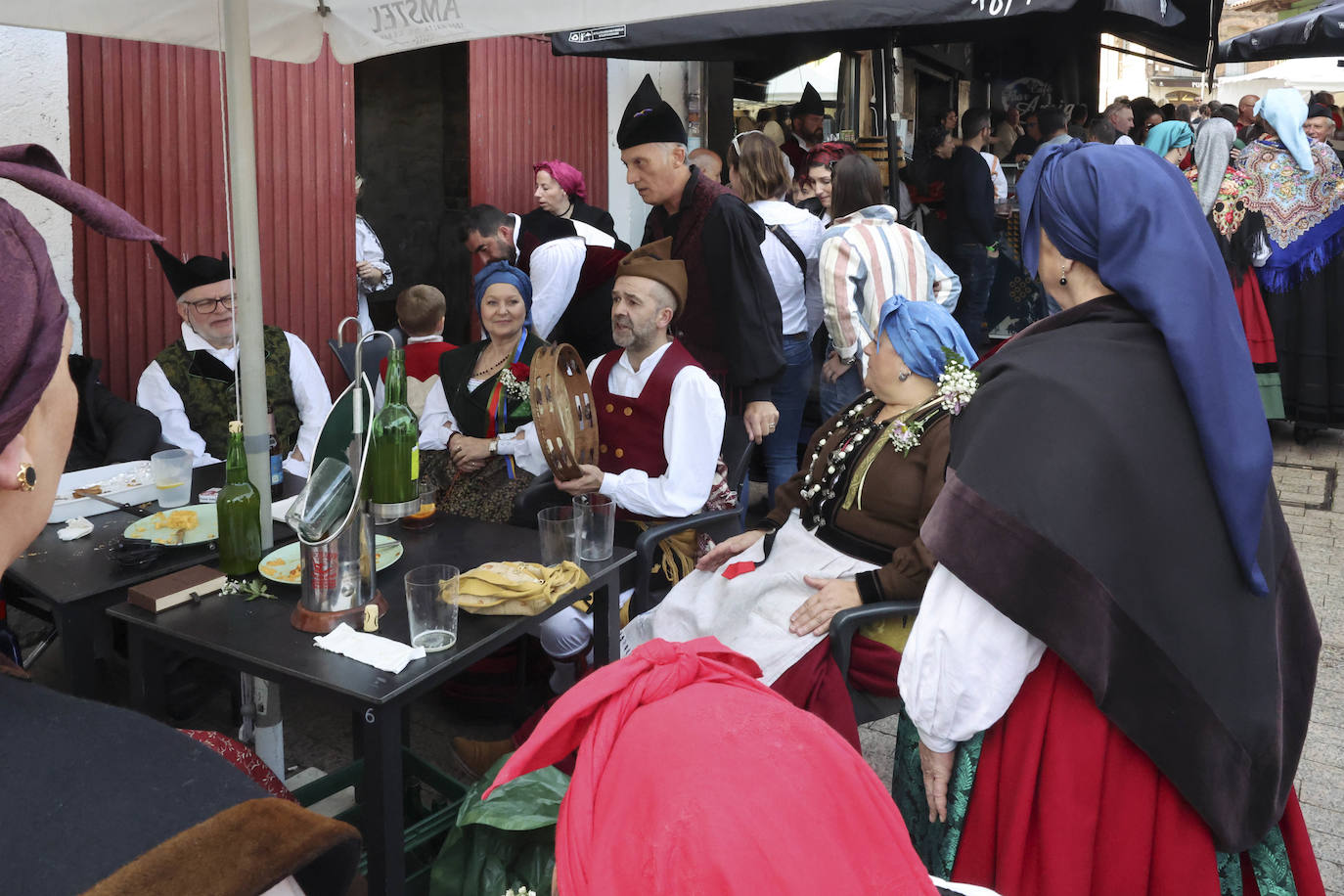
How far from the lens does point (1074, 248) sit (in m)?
1.81

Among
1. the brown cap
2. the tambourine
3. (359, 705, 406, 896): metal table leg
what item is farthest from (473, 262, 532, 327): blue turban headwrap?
(359, 705, 406, 896): metal table leg

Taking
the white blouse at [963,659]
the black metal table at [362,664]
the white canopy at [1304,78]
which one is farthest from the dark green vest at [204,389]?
the white canopy at [1304,78]

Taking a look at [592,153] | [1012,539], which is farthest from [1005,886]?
[592,153]

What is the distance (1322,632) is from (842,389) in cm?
226

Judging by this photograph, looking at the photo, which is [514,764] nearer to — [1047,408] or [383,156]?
[1047,408]

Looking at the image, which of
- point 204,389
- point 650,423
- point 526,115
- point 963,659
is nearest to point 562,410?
point 650,423

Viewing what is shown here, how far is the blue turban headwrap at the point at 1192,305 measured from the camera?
5.41ft

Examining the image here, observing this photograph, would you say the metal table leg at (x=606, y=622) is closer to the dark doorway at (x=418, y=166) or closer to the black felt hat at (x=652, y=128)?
the black felt hat at (x=652, y=128)

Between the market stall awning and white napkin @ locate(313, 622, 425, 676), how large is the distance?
240 cm

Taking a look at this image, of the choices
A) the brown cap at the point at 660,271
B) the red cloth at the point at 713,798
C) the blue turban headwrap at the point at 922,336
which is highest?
the brown cap at the point at 660,271

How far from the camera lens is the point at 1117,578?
1.68 metres

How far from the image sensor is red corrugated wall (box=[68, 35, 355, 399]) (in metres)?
4.69

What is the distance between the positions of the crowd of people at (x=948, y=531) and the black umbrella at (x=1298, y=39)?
8.20 meters

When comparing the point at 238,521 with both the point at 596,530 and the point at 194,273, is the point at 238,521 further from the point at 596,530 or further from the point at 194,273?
the point at 194,273
